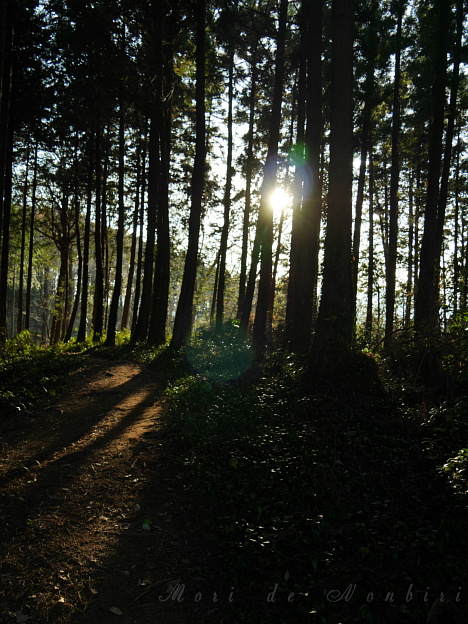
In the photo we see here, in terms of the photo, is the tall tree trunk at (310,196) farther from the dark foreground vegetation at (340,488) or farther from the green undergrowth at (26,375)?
the green undergrowth at (26,375)

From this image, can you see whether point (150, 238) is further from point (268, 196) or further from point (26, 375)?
point (26, 375)

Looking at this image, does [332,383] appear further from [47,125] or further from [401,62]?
[401,62]

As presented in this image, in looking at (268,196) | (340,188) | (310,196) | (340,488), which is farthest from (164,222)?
(340,488)

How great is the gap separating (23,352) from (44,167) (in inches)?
555

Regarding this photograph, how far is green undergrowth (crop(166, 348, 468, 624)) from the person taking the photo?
2.90 m

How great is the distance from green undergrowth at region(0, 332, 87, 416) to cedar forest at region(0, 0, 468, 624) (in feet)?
0.20

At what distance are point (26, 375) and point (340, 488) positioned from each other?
26.2 feet

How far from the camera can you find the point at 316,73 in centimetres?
1131

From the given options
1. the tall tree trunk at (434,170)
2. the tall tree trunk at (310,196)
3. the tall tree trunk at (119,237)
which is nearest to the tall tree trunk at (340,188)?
the tall tree trunk at (310,196)

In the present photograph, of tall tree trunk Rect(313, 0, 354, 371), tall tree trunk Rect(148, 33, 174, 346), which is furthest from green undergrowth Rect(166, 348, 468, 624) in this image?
tall tree trunk Rect(148, 33, 174, 346)

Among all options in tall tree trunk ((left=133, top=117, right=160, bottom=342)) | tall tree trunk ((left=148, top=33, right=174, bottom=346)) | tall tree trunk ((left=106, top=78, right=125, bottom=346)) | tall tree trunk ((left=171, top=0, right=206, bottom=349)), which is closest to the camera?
tall tree trunk ((left=171, top=0, right=206, bottom=349))

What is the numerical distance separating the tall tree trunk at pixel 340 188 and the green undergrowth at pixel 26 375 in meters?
6.16

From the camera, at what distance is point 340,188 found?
316 inches

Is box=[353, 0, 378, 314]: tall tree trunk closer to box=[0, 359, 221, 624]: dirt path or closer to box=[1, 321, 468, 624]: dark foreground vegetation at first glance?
box=[1, 321, 468, 624]: dark foreground vegetation
